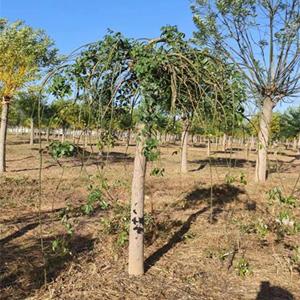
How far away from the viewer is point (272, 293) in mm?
4074

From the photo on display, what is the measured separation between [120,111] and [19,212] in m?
3.45

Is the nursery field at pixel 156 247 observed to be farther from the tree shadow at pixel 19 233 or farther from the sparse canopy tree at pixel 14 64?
the sparse canopy tree at pixel 14 64

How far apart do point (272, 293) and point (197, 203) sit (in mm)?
3569

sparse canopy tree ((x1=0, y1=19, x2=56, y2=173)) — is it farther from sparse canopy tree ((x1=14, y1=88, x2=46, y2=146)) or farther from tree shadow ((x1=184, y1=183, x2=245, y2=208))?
tree shadow ((x1=184, y1=183, x2=245, y2=208))

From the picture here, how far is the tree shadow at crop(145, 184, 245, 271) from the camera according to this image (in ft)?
16.8

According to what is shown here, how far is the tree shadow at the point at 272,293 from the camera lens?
155 inches

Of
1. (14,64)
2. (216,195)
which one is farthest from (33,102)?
(216,195)

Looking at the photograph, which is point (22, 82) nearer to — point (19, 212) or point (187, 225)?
point (19, 212)

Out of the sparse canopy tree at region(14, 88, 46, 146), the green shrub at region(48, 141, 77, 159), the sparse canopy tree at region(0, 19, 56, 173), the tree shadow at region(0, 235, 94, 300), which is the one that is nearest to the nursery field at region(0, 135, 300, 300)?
the tree shadow at region(0, 235, 94, 300)

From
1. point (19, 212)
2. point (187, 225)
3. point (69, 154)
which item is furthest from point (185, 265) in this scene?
point (19, 212)

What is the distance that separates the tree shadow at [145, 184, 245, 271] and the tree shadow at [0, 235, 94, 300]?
3.11ft

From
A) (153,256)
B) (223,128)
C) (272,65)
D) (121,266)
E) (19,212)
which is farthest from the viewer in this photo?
(272,65)

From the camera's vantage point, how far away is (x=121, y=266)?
178 inches

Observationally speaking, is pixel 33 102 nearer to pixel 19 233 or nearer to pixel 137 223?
pixel 19 233
